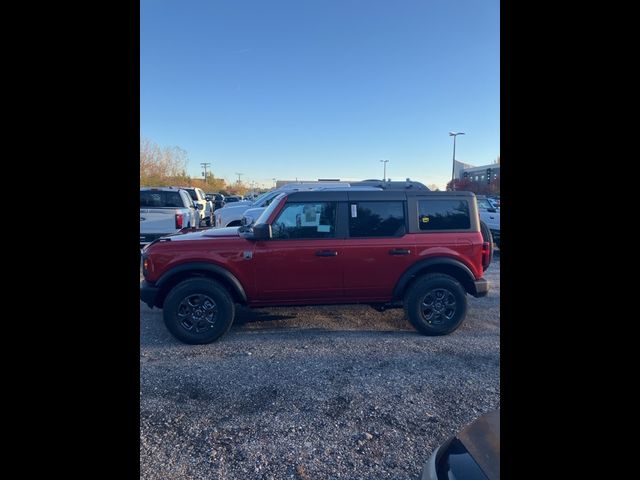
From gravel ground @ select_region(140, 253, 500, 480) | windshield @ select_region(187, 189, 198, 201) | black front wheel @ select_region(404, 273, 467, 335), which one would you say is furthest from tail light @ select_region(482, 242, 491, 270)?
windshield @ select_region(187, 189, 198, 201)

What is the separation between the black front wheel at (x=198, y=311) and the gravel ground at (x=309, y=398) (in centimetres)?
18

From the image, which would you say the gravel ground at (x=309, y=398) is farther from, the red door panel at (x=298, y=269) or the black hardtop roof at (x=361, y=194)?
the black hardtop roof at (x=361, y=194)

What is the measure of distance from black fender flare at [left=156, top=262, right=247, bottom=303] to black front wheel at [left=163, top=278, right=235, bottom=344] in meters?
0.12

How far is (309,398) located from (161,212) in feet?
32.2

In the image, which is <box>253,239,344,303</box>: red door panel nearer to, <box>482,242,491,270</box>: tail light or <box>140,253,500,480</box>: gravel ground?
<box>140,253,500,480</box>: gravel ground

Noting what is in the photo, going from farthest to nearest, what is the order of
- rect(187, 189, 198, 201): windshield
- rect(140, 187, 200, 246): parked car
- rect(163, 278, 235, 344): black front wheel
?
rect(187, 189, 198, 201): windshield → rect(140, 187, 200, 246): parked car → rect(163, 278, 235, 344): black front wheel

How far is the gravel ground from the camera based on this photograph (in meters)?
2.50

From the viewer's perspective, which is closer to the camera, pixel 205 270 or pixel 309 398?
pixel 309 398

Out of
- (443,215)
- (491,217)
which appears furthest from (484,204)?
(443,215)

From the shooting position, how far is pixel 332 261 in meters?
4.57

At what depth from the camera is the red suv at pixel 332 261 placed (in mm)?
4434

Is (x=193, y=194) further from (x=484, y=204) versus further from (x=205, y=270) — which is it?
(x=205, y=270)
